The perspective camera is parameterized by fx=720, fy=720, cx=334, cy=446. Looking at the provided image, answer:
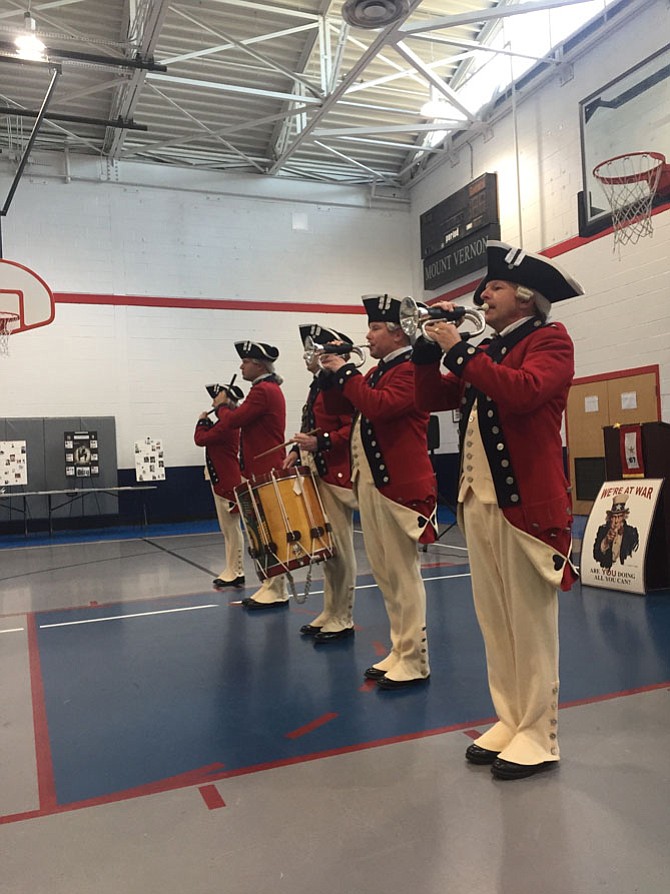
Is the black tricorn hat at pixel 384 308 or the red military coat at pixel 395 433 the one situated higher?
the black tricorn hat at pixel 384 308

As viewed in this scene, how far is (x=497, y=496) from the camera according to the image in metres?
2.63

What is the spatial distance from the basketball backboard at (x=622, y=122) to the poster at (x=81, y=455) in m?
8.33

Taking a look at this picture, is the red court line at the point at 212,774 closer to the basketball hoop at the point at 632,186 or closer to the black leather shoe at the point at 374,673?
the black leather shoe at the point at 374,673

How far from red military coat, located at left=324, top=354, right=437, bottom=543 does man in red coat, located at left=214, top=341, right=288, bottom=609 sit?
193 cm

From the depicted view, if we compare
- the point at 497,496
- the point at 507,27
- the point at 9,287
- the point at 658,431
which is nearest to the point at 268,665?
the point at 497,496

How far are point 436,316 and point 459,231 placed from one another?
431 inches

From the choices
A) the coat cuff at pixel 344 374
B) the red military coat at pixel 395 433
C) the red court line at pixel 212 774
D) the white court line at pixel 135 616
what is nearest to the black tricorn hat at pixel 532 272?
the red military coat at pixel 395 433

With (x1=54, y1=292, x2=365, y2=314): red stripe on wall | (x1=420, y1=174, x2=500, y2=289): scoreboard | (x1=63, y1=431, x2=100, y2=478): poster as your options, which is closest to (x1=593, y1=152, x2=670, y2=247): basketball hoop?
(x1=420, y1=174, x2=500, y2=289): scoreboard

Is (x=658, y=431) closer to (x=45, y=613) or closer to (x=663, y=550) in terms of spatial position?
(x=663, y=550)

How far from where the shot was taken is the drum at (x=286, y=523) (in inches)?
167

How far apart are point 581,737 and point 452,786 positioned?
701mm

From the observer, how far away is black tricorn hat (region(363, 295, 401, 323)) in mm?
3670

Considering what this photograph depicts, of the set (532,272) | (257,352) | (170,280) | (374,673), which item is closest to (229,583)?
(257,352)

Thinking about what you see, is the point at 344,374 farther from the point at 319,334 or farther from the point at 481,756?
the point at 481,756
